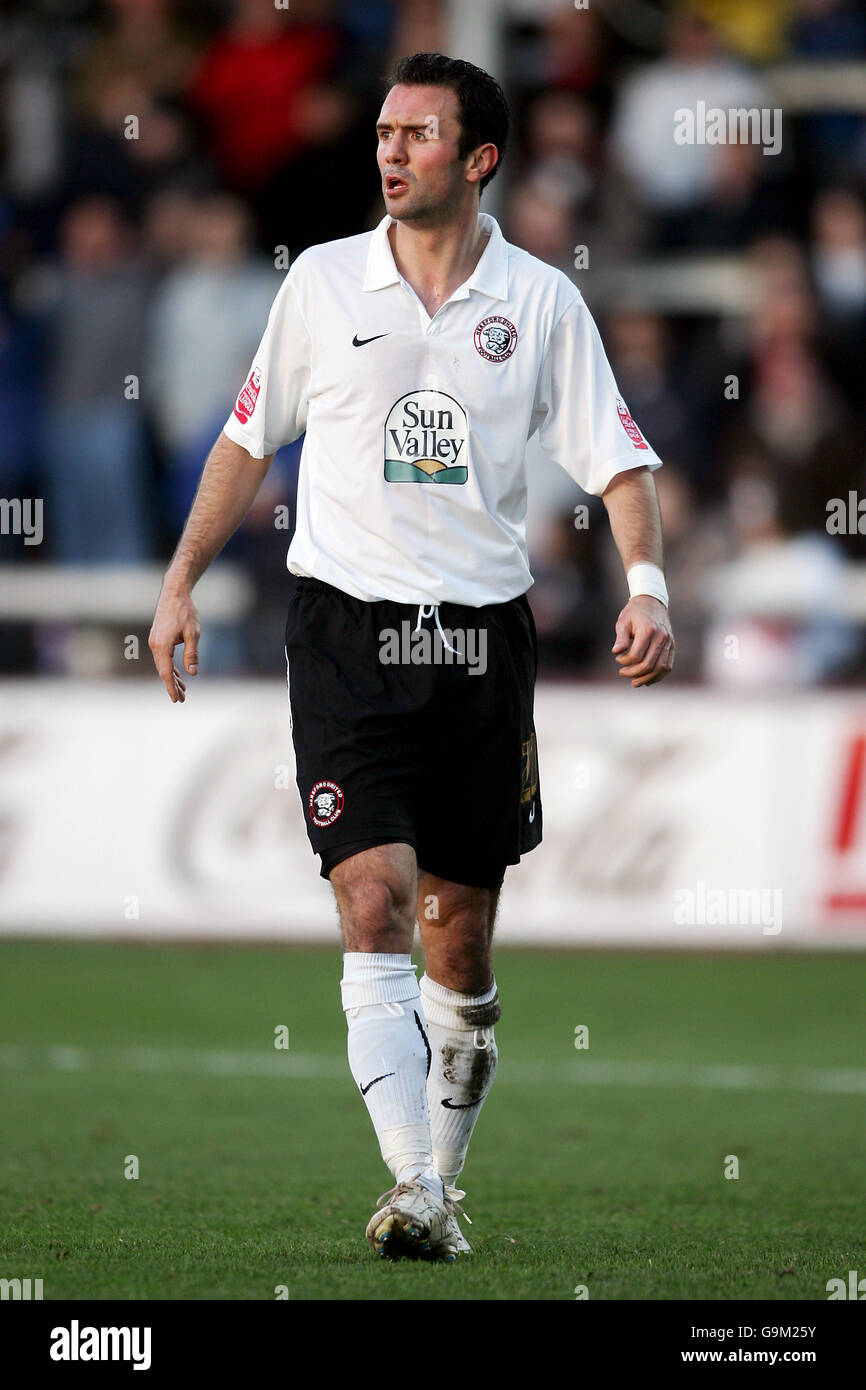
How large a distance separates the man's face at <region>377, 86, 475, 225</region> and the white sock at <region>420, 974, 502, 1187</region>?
1.91m

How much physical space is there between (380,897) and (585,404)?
4.46 ft

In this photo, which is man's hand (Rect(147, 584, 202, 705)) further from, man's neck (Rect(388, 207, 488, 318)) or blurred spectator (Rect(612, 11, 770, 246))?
blurred spectator (Rect(612, 11, 770, 246))

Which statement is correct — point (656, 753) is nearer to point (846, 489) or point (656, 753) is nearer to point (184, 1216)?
point (846, 489)

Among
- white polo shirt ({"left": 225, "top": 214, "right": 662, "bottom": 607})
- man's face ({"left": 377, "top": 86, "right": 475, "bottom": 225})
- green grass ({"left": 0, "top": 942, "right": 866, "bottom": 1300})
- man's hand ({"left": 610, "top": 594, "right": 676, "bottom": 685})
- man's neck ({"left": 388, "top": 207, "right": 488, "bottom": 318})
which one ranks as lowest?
green grass ({"left": 0, "top": 942, "right": 866, "bottom": 1300})

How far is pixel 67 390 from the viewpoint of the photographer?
44.5ft

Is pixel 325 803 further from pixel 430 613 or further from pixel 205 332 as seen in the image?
pixel 205 332

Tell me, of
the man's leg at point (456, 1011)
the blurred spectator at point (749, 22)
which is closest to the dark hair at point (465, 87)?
the man's leg at point (456, 1011)

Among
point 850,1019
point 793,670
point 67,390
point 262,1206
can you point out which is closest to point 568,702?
point 793,670

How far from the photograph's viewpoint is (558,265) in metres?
13.4

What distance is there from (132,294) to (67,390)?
2.33ft

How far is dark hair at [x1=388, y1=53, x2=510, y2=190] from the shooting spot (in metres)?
5.28

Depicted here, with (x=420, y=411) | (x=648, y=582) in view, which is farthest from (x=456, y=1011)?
(x=420, y=411)

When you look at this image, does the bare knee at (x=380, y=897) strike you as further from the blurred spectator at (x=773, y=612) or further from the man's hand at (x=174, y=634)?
the blurred spectator at (x=773, y=612)

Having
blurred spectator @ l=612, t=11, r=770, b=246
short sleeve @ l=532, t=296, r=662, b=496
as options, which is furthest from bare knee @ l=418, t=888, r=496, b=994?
blurred spectator @ l=612, t=11, r=770, b=246
